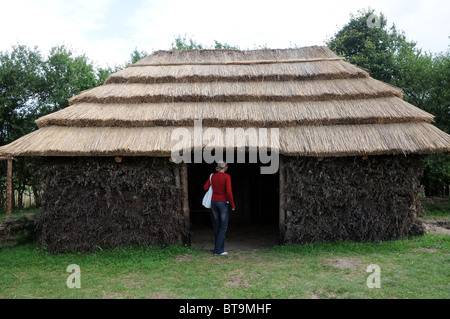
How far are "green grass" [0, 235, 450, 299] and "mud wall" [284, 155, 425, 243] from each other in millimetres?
270

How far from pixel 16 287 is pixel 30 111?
8.37 meters

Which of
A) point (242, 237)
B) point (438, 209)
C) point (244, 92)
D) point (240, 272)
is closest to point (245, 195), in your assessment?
point (242, 237)

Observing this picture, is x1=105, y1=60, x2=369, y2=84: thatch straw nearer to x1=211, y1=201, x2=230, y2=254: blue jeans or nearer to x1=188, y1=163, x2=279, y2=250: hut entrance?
x1=188, y1=163, x2=279, y2=250: hut entrance

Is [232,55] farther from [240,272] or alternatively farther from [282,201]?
[240,272]

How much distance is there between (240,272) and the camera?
5.50 meters

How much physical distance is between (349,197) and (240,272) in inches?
110

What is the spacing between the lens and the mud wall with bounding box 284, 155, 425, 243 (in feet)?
21.8

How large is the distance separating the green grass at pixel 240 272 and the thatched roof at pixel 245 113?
192 centimetres

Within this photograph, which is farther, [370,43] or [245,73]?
[370,43]

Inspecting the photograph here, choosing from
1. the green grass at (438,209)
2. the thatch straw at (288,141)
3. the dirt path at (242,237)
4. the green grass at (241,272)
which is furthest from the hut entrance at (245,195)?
the green grass at (438,209)

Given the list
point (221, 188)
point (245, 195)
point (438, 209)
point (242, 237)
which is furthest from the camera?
point (438, 209)

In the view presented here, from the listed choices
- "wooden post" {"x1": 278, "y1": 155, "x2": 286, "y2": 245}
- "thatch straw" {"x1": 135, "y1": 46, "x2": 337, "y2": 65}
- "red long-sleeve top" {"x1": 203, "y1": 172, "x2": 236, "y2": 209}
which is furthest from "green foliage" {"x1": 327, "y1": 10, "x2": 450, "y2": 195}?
"red long-sleeve top" {"x1": 203, "y1": 172, "x2": 236, "y2": 209}

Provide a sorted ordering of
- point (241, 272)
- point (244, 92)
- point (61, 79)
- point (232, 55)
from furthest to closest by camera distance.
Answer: point (61, 79), point (232, 55), point (244, 92), point (241, 272)

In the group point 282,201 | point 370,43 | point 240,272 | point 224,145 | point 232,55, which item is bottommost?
point 240,272
